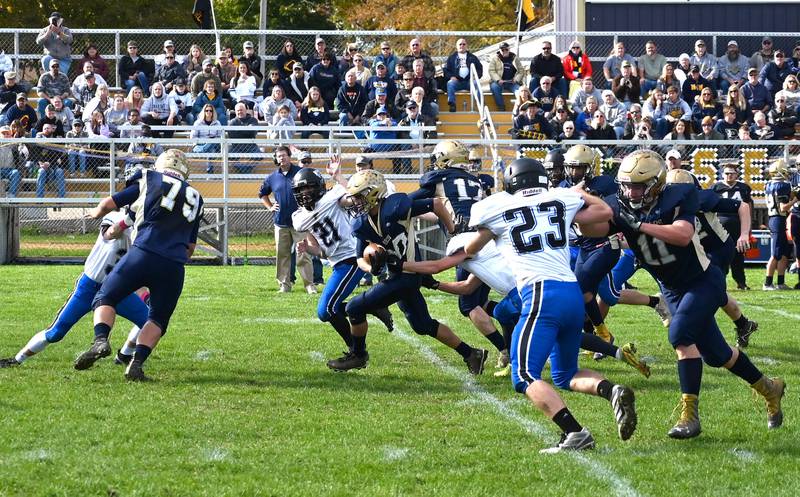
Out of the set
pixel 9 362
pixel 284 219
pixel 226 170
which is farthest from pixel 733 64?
pixel 9 362

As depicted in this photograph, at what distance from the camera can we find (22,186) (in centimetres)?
1750

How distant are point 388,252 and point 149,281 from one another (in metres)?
1.52

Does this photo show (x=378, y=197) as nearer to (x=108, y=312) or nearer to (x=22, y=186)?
(x=108, y=312)

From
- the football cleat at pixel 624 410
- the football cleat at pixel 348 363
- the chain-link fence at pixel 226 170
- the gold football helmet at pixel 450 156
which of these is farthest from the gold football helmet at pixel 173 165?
the chain-link fence at pixel 226 170

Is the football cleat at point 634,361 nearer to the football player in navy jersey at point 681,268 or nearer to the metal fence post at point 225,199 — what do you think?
the football player in navy jersey at point 681,268

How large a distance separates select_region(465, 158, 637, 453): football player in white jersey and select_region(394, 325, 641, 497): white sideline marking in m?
0.26

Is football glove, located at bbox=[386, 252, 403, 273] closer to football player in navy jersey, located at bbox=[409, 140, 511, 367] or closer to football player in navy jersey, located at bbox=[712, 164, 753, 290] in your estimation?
football player in navy jersey, located at bbox=[409, 140, 511, 367]

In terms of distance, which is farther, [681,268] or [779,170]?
[779,170]

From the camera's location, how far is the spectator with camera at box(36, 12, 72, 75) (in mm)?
20406

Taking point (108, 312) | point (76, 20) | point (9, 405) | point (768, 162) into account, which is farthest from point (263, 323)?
point (76, 20)

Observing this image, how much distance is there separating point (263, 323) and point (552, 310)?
17.5ft

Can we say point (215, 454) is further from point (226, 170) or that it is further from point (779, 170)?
point (226, 170)

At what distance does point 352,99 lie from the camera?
64.2ft

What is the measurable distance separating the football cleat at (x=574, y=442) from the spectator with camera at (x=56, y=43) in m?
16.5
